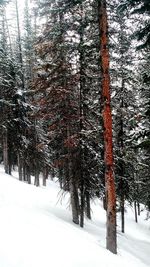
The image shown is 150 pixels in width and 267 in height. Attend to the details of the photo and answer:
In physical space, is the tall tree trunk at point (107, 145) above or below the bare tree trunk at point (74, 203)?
above

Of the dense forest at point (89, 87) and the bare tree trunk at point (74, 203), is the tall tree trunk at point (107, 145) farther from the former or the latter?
the bare tree trunk at point (74, 203)

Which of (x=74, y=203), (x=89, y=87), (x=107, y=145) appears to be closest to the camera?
(x=107, y=145)

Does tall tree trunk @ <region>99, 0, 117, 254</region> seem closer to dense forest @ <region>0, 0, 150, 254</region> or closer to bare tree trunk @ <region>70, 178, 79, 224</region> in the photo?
dense forest @ <region>0, 0, 150, 254</region>

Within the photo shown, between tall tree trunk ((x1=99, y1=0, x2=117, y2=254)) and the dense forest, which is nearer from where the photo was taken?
tall tree trunk ((x1=99, y1=0, x2=117, y2=254))

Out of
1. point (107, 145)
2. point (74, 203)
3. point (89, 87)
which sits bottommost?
point (74, 203)

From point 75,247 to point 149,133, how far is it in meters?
6.86

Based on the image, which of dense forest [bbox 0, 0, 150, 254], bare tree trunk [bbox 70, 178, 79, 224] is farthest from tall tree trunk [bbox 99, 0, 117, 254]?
bare tree trunk [bbox 70, 178, 79, 224]

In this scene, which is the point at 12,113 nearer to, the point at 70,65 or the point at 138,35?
the point at 70,65

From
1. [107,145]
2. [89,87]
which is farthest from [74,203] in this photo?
[107,145]

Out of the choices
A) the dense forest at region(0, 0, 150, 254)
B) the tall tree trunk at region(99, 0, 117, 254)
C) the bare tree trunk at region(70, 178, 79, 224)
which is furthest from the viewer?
the bare tree trunk at region(70, 178, 79, 224)

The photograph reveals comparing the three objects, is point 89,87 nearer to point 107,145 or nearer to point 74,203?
point 74,203

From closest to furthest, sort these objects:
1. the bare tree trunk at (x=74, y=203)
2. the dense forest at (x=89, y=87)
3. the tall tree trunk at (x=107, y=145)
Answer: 1. the tall tree trunk at (x=107, y=145)
2. the dense forest at (x=89, y=87)
3. the bare tree trunk at (x=74, y=203)

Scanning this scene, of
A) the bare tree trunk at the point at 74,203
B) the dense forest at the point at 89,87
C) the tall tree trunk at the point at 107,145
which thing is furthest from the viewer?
the bare tree trunk at the point at 74,203

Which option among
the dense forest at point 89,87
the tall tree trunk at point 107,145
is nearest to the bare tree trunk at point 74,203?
the dense forest at point 89,87
